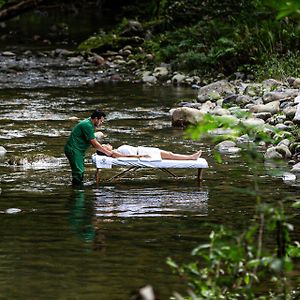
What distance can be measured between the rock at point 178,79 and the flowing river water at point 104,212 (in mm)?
5839

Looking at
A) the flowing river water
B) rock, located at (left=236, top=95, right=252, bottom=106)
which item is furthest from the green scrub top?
rock, located at (left=236, top=95, right=252, bottom=106)

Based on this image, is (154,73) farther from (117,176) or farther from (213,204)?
(213,204)

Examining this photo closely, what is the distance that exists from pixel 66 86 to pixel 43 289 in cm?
1814

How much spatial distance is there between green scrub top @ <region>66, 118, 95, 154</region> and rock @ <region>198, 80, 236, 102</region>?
847cm

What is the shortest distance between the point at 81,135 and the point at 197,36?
16.0 metres

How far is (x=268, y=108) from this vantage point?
1917 centimetres

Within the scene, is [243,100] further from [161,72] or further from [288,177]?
[288,177]

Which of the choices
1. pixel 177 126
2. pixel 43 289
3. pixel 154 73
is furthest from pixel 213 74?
pixel 43 289

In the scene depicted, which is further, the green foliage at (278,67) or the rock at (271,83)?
the green foliage at (278,67)

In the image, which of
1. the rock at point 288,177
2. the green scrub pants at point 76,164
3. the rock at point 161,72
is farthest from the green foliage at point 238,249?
the rock at point 161,72

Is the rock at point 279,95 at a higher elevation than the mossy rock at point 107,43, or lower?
lower

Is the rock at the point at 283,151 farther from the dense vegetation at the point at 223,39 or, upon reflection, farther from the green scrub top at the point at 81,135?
the dense vegetation at the point at 223,39

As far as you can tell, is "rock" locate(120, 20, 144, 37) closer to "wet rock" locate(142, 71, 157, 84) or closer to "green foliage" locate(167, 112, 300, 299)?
"wet rock" locate(142, 71, 157, 84)

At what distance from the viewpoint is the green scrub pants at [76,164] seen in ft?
44.7
